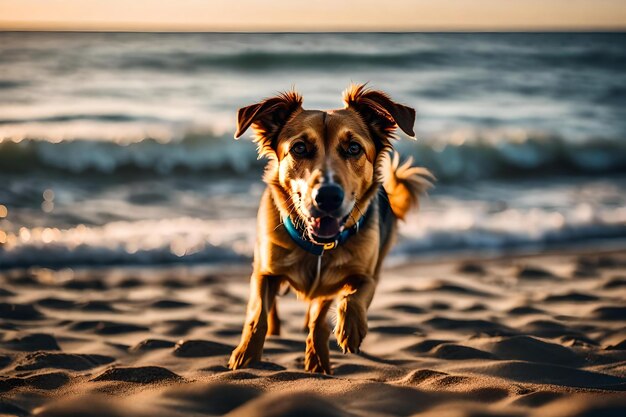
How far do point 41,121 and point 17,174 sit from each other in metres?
3.35

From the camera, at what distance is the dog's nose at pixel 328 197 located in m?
3.46

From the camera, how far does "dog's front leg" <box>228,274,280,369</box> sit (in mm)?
3689

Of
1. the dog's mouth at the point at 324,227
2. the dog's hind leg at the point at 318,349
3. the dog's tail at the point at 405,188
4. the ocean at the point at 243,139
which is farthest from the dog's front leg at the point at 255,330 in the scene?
the dog's tail at the point at 405,188

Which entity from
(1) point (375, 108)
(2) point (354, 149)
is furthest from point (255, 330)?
(1) point (375, 108)

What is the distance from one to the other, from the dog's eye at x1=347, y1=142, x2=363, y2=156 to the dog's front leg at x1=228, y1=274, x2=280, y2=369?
0.82m

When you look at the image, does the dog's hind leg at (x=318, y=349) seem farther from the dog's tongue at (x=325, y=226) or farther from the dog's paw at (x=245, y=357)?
the dog's tongue at (x=325, y=226)

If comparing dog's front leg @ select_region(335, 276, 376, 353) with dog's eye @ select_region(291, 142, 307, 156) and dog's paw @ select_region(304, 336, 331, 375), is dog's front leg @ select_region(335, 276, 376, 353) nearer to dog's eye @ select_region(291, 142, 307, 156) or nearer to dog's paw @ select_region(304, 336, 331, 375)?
dog's paw @ select_region(304, 336, 331, 375)

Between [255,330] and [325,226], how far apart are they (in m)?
0.66

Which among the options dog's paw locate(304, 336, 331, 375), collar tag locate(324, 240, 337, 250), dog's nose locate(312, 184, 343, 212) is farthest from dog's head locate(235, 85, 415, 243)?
dog's paw locate(304, 336, 331, 375)

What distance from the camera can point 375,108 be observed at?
403cm

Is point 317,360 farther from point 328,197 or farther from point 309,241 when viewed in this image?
point 328,197

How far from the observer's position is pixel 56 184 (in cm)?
1032

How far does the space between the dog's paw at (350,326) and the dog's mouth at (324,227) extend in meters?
0.34

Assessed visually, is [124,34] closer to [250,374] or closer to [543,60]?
[543,60]
